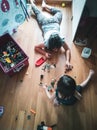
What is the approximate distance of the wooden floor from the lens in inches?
59.0

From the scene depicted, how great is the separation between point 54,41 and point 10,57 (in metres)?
0.52

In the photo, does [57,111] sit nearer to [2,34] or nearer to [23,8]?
[2,34]

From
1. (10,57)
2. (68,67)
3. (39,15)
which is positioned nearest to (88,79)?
(68,67)

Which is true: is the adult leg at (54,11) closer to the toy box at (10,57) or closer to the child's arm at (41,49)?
the child's arm at (41,49)

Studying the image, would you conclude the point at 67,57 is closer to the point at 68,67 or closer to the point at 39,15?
the point at 68,67

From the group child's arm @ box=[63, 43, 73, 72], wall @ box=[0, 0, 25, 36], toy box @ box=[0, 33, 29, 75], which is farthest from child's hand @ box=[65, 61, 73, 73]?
wall @ box=[0, 0, 25, 36]

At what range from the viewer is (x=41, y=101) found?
1.60m

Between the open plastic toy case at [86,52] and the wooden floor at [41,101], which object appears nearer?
the wooden floor at [41,101]

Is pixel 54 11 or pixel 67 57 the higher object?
pixel 54 11

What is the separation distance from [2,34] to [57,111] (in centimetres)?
108

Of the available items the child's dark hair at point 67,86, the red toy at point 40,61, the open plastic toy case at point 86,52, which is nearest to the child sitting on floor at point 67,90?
the child's dark hair at point 67,86

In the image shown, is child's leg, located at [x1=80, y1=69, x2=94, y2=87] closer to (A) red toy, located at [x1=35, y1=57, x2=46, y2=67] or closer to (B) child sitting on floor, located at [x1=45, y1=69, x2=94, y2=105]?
(B) child sitting on floor, located at [x1=45, y1=69, x2=94, y2=105]

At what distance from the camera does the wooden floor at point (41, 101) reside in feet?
4.91

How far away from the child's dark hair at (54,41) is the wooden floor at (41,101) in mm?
165
